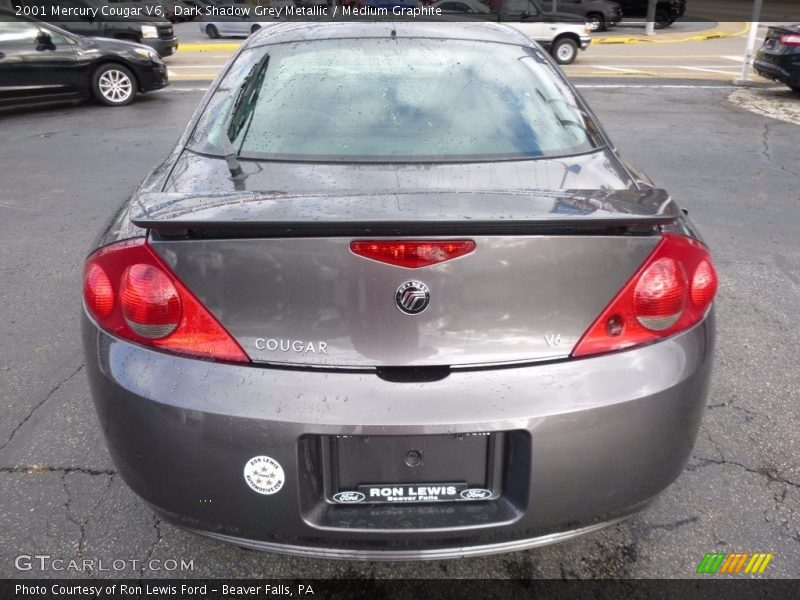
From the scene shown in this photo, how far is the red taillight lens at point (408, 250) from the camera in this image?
1.75 m

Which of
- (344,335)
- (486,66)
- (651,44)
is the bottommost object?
(651,44)

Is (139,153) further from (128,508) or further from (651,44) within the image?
(651,44)

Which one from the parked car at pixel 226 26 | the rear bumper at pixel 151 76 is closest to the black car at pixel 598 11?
the parked car at pixel 226 26

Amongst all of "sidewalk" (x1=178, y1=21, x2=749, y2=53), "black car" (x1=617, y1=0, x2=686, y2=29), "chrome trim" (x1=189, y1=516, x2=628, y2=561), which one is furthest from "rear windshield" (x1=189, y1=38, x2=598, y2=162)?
"black car" (x1=617, y1=0, x2=686, y2=29)

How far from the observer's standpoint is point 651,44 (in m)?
20.8

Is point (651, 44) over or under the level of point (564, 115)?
under

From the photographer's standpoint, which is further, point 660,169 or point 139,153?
point 139,153

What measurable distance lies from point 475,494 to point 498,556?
2.05 feet

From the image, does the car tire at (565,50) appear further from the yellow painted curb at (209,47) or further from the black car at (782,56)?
the yellow painted curb at (209,47)

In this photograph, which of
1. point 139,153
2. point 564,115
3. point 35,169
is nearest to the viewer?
point 564,115

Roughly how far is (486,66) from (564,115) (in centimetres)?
42

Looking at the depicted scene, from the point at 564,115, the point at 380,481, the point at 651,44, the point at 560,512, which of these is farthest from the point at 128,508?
the point at 651,44

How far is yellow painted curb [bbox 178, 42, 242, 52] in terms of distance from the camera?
1953 centimetres

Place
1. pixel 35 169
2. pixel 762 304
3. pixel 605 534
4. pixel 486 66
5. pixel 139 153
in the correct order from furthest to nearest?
pixel 139 153, pixel 35 169, pixel 762 304, pixel 486 66, pixel 605 534
